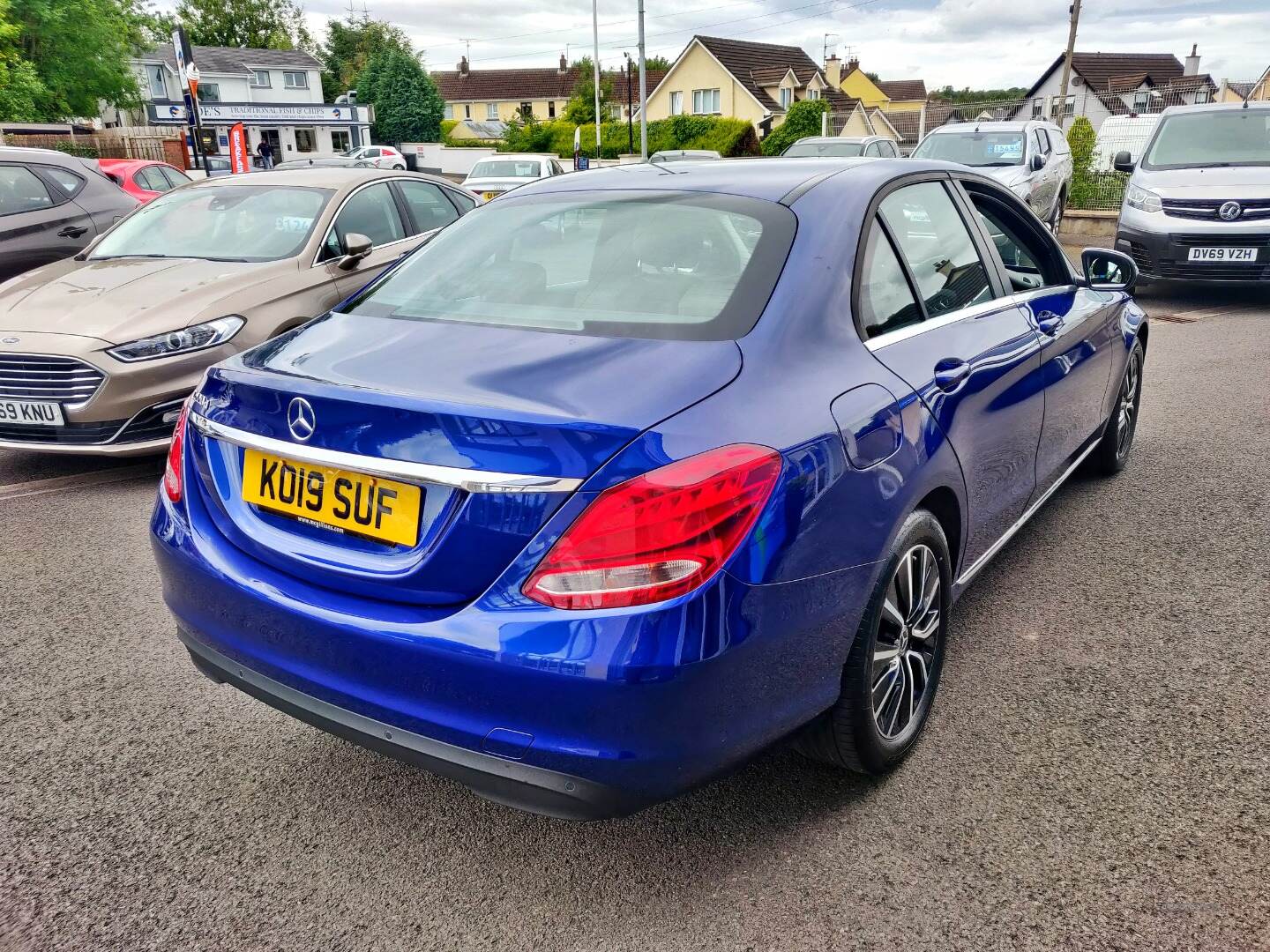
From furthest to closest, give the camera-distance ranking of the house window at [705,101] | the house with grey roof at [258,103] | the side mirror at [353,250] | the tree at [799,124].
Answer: the house with grey roof at [258,103], the house window at [705,101], the tree at [799,124], the side mirror at [353,250]

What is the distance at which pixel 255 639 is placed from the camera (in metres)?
2.17

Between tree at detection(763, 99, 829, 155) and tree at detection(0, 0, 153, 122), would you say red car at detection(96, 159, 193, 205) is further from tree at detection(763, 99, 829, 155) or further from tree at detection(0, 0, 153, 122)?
tree at detection(763, 99, 829, 155)

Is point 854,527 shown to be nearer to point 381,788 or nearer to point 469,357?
point 469,357

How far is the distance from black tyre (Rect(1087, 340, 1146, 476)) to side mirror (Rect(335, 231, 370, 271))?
4.14m

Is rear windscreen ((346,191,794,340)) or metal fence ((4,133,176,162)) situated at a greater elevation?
metal fence ((4,133,176,162))

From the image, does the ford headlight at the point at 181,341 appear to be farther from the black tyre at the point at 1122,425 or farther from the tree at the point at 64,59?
the tree at the point at 64,59

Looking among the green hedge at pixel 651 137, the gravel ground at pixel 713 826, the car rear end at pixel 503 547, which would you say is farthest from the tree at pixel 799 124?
the car rear end at pixel 503 547

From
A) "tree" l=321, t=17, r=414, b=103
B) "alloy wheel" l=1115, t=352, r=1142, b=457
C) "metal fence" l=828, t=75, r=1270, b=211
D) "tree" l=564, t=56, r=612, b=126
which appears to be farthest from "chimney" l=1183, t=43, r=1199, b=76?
"alloy wheel" l=1115, t=352, r=1142, b=457

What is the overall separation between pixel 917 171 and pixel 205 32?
9802 centimetres

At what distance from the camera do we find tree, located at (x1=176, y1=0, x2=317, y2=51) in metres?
84.3

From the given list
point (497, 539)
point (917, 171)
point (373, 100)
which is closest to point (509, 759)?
point (497, 539)

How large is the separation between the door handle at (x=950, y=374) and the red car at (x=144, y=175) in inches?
517

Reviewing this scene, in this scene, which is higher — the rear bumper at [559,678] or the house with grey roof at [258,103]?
the house with grey roof at [258,103]

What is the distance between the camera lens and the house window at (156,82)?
74625 mm
